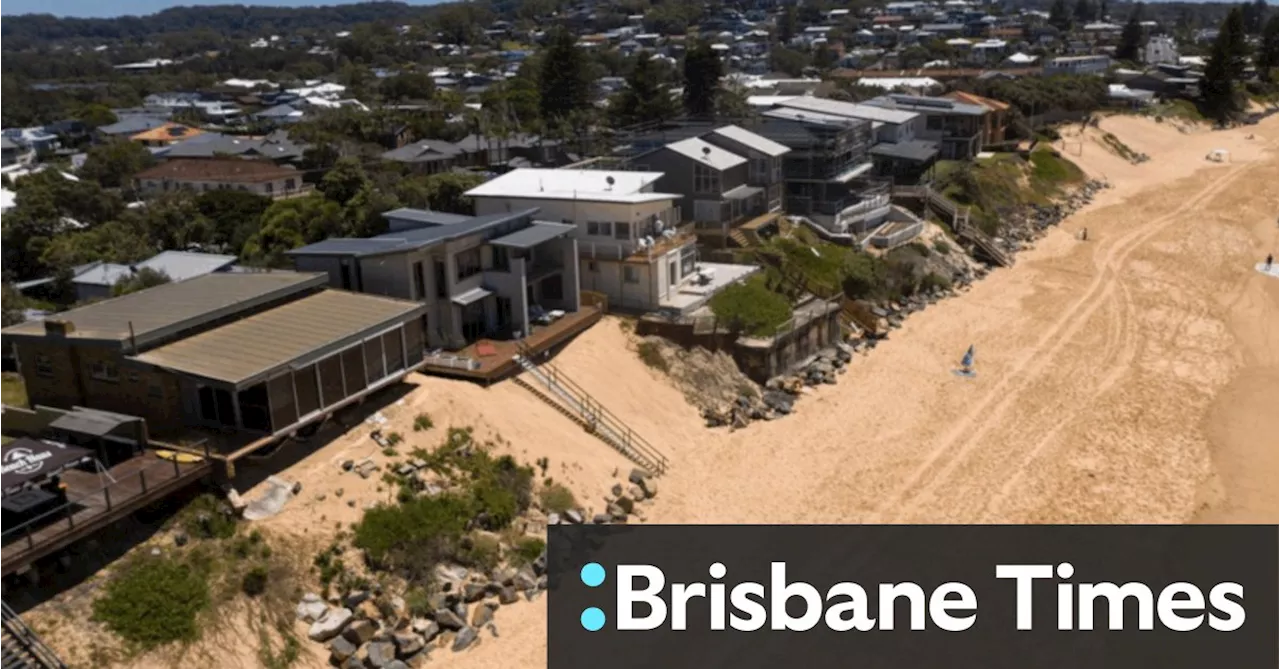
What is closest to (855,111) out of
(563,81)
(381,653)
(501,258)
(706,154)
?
(706,154)

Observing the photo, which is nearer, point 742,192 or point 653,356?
point 653,356

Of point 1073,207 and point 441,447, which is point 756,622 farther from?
point 1073,207

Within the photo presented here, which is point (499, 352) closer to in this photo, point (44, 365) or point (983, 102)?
point (44, 365)

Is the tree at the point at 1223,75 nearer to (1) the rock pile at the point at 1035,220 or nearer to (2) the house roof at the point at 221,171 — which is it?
(1) the rock pile at the point at 1035,220

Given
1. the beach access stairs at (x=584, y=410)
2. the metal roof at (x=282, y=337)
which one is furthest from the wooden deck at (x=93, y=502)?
the beach access stairs at (x=584, y=410)

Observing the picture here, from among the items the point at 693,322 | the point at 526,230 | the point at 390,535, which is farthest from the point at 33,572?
the point at 693,322

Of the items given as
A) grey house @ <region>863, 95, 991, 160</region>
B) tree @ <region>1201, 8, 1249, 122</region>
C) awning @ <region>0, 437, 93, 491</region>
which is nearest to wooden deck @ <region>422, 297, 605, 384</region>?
awning @ <region>0, 437, 93, 491</region>

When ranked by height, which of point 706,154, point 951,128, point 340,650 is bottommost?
point 340,650

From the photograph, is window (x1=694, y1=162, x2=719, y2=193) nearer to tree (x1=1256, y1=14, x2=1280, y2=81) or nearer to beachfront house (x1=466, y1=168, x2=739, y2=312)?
beachfront house (x1=466, y1=168, x2=739, y2=312)
